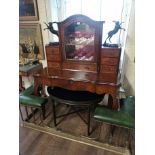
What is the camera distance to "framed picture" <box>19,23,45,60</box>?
8.05 ft

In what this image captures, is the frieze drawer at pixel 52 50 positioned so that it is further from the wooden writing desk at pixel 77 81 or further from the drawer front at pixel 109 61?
the drawer front at pixel 109 61

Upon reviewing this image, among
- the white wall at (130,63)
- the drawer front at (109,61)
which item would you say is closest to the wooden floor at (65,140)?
the white wall at (130,63)

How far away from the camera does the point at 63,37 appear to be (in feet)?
6.36

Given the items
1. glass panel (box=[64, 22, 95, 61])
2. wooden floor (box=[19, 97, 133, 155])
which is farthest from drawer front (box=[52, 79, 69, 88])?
wooden floor (box=[19, 97, 133, 155])

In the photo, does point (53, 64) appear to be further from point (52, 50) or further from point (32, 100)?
point (32, 100)

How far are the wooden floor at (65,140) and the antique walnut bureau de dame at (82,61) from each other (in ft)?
1.55

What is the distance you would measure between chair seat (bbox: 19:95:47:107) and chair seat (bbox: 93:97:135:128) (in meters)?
0.74

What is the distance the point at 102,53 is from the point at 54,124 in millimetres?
1212

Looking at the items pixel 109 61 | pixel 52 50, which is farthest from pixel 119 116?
pixel 52 50

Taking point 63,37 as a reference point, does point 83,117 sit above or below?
below

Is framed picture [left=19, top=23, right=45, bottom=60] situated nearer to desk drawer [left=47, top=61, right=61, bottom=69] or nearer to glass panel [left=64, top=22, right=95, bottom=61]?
desk drawer [left=47, top=61, right=61, bottom=69]
